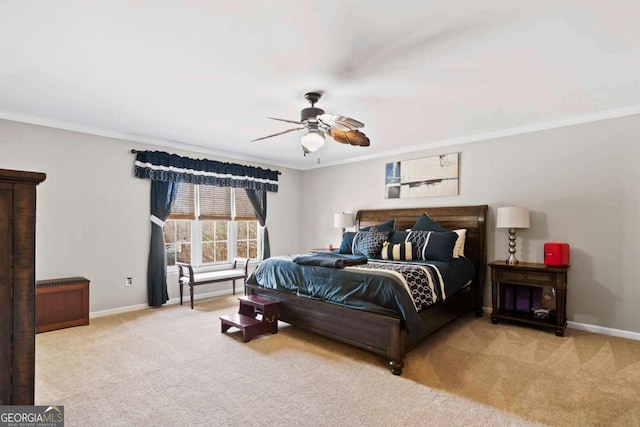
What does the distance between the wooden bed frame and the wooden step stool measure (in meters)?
0.15

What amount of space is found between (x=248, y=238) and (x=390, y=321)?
3.88 metres

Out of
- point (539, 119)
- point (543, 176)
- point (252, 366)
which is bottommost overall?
point (252, 366)

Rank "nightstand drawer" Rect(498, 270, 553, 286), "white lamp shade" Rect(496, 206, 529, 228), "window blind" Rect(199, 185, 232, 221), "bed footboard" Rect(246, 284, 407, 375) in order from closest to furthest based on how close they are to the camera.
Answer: "bed footboard" Rect(246, 284, 407, 375) → "nightstand drawer" Rect(498, 270, 553, 286) → "white lamp shade" Rect(496, 206, 529, 228) → "window blind" Rect(199, 185, 232, 221)

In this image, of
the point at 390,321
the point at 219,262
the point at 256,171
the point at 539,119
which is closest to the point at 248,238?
the point at 219,262

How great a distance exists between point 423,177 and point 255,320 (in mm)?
3232

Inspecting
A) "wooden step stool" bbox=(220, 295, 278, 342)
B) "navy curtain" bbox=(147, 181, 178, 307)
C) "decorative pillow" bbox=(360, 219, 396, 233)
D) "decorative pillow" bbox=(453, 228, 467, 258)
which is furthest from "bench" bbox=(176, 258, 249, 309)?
"decorative pillow" bbox=(453, 228, 467, 258)

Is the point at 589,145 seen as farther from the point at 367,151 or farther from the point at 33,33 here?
the point at 33,33

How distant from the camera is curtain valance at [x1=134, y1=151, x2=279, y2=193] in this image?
464cm

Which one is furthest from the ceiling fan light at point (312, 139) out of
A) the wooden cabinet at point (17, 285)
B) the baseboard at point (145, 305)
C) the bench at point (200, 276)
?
the baseboard at point (145, 305)

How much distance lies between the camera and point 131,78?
9.13 ft

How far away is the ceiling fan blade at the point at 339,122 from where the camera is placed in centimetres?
277

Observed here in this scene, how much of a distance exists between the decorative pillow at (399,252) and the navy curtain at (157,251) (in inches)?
125

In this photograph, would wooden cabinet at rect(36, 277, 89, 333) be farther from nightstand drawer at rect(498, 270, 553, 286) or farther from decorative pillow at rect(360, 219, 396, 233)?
nightstand drawer at rect(498, 270, 553, 286)

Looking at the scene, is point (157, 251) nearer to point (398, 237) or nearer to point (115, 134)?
point (115, 134)
